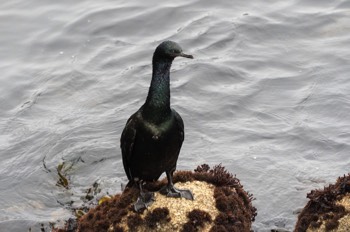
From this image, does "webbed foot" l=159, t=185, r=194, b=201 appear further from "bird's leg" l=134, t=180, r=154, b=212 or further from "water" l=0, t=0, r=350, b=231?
"water" l=0, t=0, r=350, b=231

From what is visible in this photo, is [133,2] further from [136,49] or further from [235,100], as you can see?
[235,100]

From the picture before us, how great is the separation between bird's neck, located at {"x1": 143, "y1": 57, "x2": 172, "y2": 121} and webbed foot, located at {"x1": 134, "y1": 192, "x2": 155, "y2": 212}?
2.25ft

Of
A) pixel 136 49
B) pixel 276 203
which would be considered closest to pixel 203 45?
pixel 136 49

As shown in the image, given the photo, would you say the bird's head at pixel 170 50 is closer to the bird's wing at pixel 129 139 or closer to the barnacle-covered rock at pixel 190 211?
the bird's wing at pixel 129 139

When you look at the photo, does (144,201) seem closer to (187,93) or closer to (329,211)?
(329,211)

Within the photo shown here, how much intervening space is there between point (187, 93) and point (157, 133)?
4.93m

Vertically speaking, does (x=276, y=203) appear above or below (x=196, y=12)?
below

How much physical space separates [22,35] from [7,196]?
5.06 metres

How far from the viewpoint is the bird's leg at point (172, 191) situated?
21.7 ft

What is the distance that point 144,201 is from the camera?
6.59 meters

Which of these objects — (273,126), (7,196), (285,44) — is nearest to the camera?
(7,196)

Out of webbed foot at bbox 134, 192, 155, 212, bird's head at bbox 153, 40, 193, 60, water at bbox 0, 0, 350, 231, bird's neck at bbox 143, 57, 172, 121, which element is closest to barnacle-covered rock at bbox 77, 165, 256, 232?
webbed foot at bbox 134, 192, 155, 212

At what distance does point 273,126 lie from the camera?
10.4 m

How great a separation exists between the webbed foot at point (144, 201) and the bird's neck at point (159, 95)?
0.69 metres
